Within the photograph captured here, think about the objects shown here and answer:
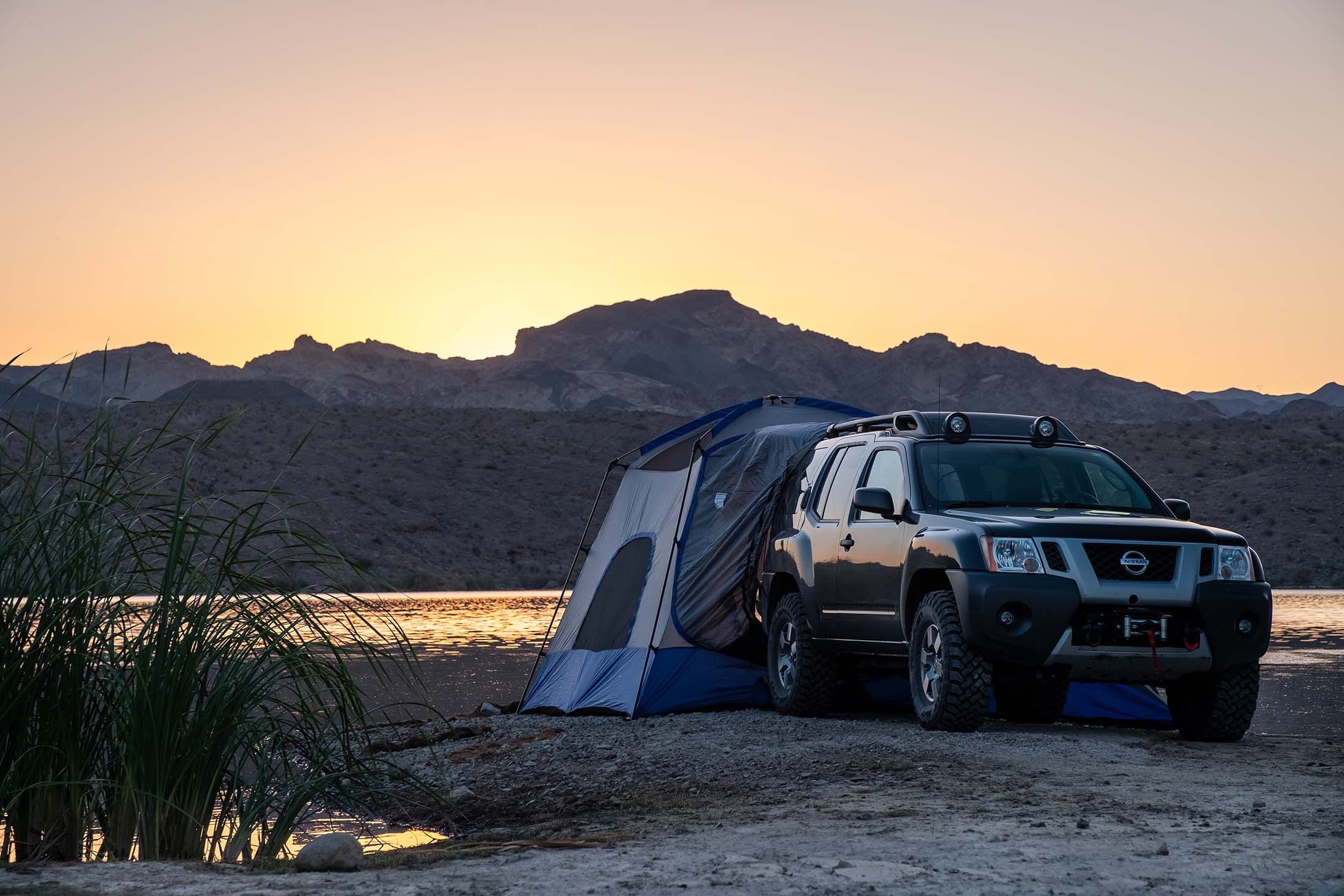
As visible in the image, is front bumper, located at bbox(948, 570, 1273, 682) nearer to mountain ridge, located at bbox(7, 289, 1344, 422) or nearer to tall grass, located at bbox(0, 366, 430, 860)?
tall grass, located at bbox(0, 366, 430, 860)

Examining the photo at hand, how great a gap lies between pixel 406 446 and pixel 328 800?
228 feet

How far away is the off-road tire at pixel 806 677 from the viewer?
11.8 meters

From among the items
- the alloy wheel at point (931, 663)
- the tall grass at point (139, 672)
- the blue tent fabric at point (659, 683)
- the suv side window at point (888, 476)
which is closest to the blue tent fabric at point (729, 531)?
the blue tent fabric at point (659, 683)

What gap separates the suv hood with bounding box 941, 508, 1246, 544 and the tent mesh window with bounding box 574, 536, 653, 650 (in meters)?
3.79

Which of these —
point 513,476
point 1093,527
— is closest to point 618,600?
point 1093,527

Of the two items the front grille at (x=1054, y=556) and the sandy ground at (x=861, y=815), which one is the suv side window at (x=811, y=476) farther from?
the front grille at (x=1054, y=556)

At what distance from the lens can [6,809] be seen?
22.4ft

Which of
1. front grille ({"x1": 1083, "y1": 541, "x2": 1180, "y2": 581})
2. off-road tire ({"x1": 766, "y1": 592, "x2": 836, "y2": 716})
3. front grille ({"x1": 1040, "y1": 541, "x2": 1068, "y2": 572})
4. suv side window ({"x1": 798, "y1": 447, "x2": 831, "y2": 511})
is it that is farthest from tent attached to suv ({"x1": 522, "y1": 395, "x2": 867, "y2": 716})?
front grille ({"x1": 1083, "y1": 541, "x2": 1180, "y2": 581})

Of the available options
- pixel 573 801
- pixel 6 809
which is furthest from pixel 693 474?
pixel 6 809

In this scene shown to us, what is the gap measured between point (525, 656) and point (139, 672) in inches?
605

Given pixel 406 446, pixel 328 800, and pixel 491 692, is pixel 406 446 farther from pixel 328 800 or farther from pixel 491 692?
pixel 328 800

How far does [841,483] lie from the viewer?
40.0 feet

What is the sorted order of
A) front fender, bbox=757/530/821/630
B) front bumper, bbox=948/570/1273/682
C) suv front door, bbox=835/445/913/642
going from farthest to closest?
front fender, bbox=757/530/821/630, suv front door, bbox=835/445/913/642, front bumper, bbox=948/570/1273/682

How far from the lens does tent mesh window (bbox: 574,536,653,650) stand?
13383 mm
